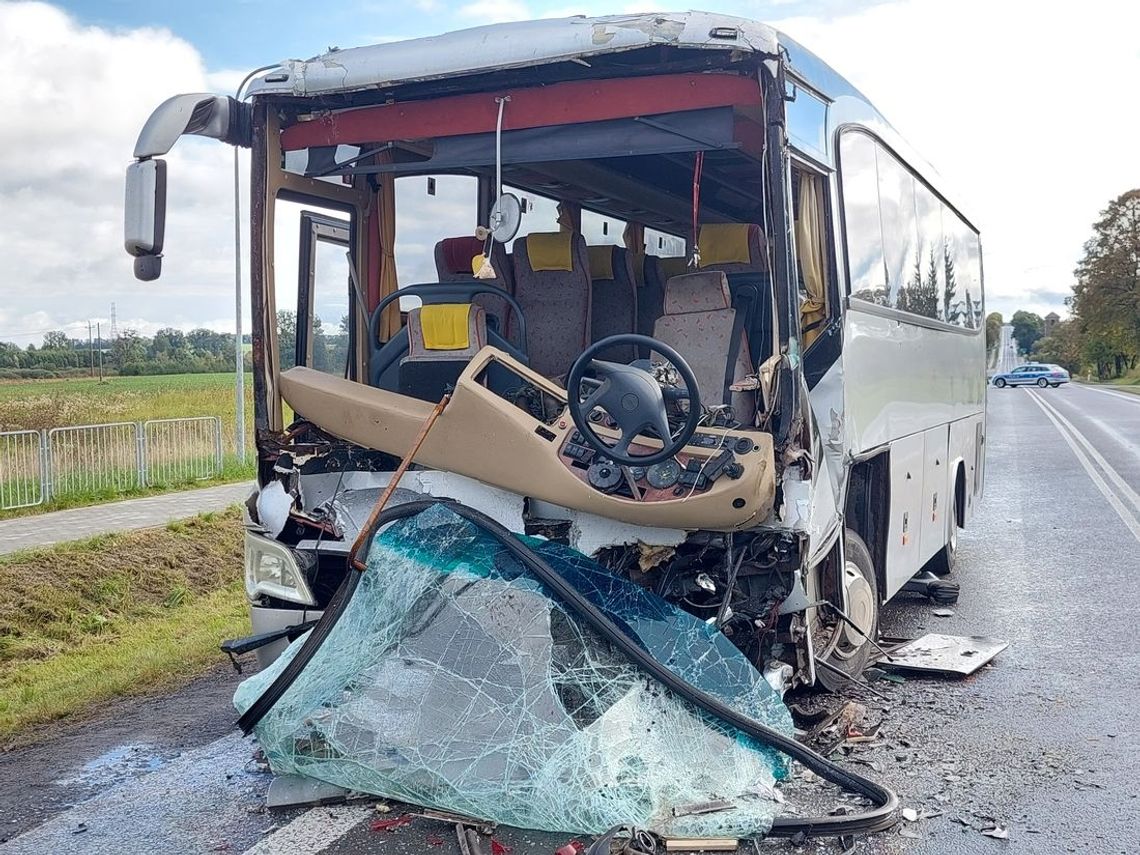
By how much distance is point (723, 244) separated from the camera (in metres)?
5.68

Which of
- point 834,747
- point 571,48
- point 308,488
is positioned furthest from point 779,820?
point 571,48

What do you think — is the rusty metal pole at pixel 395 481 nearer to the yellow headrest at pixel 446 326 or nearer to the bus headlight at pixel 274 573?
the bus headlight at pixel 274 573

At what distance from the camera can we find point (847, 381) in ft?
17.3

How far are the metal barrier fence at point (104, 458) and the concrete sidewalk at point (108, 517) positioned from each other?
0.75 meters

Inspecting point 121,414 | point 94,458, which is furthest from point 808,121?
point 121,414

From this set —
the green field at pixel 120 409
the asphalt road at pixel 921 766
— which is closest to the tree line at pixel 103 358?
the green field at pixel 120 409

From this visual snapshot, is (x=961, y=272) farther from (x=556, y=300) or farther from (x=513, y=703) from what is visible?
(x=513, y=703)

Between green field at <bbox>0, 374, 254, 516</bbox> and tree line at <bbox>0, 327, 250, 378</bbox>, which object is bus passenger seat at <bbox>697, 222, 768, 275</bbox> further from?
tree line at <bbox>0, 327, 250, 378</bbox>

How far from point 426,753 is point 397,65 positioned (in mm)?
2923

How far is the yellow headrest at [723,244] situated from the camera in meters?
5.64

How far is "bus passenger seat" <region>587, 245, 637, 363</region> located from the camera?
6.17 meters

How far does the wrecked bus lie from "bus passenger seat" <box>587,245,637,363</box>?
0.02 m

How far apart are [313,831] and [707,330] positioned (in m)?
2.79

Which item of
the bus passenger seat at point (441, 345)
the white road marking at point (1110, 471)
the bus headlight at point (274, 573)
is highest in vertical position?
the bus passenger seat at point (441, 345)
